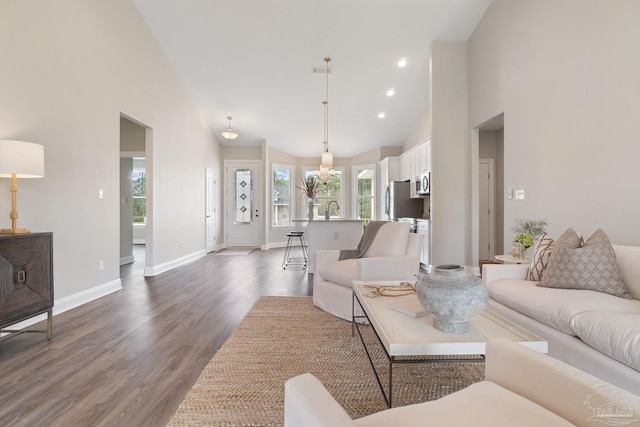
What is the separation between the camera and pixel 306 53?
5035 mm

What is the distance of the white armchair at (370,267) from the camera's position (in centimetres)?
276

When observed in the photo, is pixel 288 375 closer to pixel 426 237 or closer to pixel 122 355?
pixel 122 355

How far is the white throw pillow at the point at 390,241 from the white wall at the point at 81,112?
10.4 feet

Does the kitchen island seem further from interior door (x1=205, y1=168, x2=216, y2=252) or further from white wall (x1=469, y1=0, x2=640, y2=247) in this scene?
interior door (x1=205, y1=168, x2=216, y2=252)

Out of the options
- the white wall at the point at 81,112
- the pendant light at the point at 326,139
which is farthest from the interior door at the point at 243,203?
the white wall at the point at 81,112

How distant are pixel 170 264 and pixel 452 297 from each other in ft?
17.3

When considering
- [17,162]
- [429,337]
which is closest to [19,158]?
[17,162]

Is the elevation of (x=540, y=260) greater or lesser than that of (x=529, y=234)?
lesser

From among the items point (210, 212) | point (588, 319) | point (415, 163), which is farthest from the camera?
point (210, 212)

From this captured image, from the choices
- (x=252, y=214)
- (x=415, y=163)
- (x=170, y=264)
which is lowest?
(x=170, y=264)

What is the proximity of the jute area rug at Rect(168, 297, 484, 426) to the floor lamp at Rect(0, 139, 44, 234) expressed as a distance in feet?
6.59

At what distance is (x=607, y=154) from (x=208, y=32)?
5.03 m

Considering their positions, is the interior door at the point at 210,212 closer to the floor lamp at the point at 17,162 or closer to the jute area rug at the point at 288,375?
the floor lamp at the point at 17,162

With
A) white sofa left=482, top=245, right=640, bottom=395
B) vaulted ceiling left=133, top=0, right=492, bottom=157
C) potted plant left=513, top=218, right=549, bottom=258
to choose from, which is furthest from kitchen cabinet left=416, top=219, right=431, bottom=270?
white sofa left=482, top=245, right=640, bottom=395
